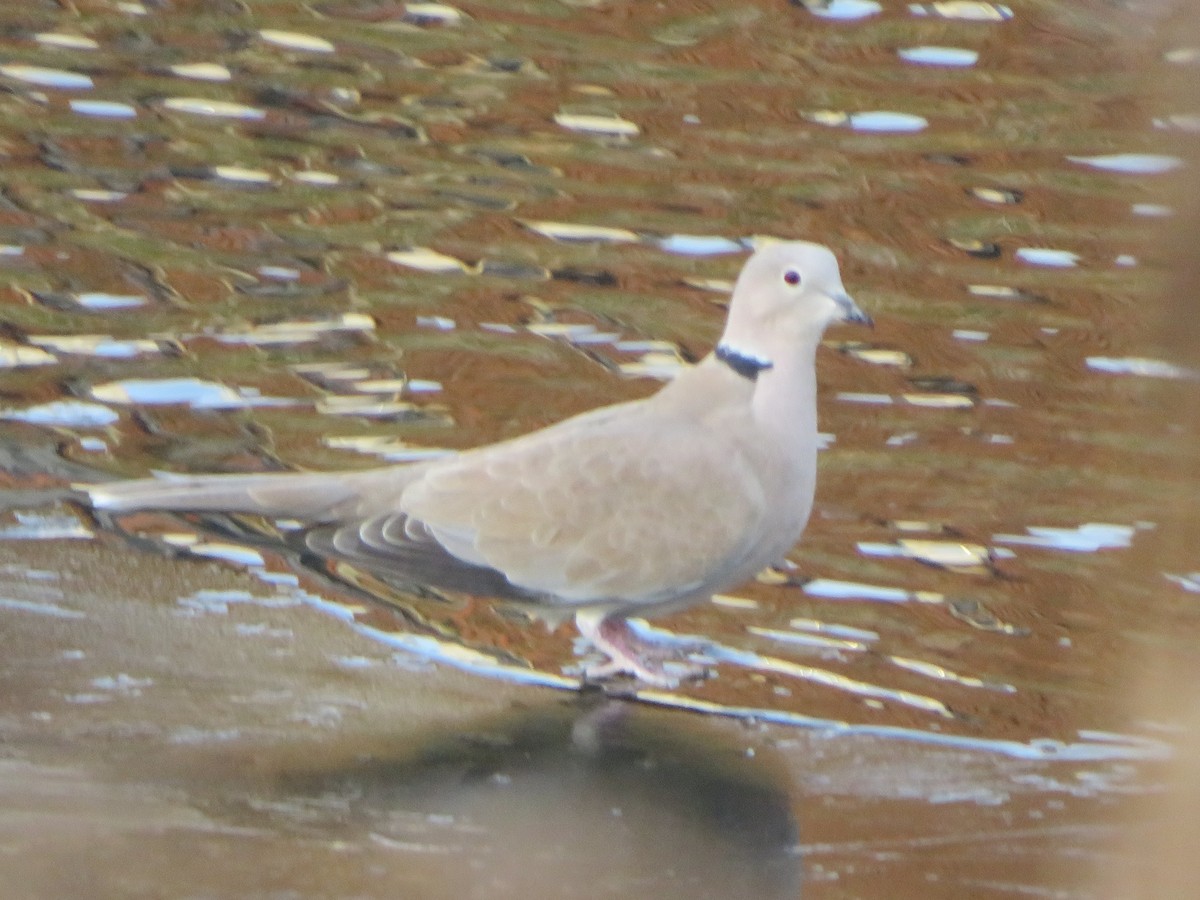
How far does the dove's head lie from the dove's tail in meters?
0.80

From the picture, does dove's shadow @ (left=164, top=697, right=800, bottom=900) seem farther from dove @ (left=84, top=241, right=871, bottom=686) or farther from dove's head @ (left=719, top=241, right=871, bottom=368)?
dove's head @ (left=719, top=241, right=871, bottom=368)

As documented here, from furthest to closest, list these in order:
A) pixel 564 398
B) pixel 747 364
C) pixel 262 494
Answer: pixel 564 398, pixel 747 364, pixel 262 494

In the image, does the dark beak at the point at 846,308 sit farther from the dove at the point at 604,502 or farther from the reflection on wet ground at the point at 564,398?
the reflection on wet ground at the point at 564,398

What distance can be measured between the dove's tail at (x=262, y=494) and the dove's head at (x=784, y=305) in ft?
2.64

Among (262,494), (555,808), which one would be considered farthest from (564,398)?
(555,808)

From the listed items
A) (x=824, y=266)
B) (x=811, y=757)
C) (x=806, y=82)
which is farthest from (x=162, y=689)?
(x=806, y=82)

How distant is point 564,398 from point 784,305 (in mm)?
1639

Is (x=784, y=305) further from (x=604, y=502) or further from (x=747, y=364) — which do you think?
(x=604, y=502)

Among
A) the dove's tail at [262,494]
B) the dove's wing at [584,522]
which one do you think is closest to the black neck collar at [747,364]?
the dove's wing at [584,522]

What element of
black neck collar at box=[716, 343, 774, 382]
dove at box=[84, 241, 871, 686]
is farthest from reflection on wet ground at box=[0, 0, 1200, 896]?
black neck collar at box=[716, 343, 774, 382]

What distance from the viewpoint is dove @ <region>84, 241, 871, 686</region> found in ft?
13.6

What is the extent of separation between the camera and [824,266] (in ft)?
14.3

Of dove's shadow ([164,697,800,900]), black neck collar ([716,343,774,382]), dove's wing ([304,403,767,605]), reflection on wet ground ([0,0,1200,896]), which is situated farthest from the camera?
black neck collar ([716,343,774,382])

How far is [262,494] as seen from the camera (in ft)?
13.7
